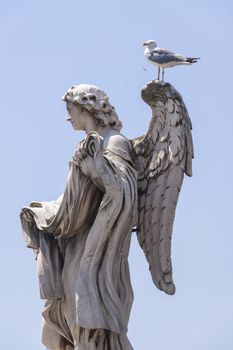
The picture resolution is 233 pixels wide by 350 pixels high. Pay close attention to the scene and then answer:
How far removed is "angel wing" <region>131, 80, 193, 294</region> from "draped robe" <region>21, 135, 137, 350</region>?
216 millimetres

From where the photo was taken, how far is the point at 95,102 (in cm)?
2380

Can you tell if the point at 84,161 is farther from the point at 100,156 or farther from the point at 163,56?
the point at 163,56

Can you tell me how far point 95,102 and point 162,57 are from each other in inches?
29.0

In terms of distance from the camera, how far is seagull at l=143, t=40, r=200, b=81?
2364cm

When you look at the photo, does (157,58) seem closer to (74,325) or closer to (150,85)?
(150,85)

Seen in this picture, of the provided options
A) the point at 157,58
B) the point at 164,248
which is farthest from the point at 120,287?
the point at 157,58

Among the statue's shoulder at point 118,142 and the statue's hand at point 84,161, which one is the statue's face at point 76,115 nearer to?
the statue's shoulder at point 118,142

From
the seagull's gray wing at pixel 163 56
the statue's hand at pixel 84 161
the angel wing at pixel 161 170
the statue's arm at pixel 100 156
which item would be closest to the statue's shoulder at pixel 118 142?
the statue's arm at pixel 100 156

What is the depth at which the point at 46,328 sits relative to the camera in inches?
932

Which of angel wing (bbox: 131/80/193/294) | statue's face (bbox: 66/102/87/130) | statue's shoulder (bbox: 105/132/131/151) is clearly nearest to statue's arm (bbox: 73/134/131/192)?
statue's shoulder (bbox: 105/132/131/151)

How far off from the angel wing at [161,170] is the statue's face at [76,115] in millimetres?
530

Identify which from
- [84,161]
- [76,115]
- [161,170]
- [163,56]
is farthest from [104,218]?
[163,56]

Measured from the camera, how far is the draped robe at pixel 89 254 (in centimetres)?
2323

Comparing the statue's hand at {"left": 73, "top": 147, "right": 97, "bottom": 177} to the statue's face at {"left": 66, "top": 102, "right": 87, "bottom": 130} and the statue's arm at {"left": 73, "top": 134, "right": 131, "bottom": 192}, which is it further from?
the statue's face at {"left": 66, "top": 102, "right": 87, "bottom": 130}
